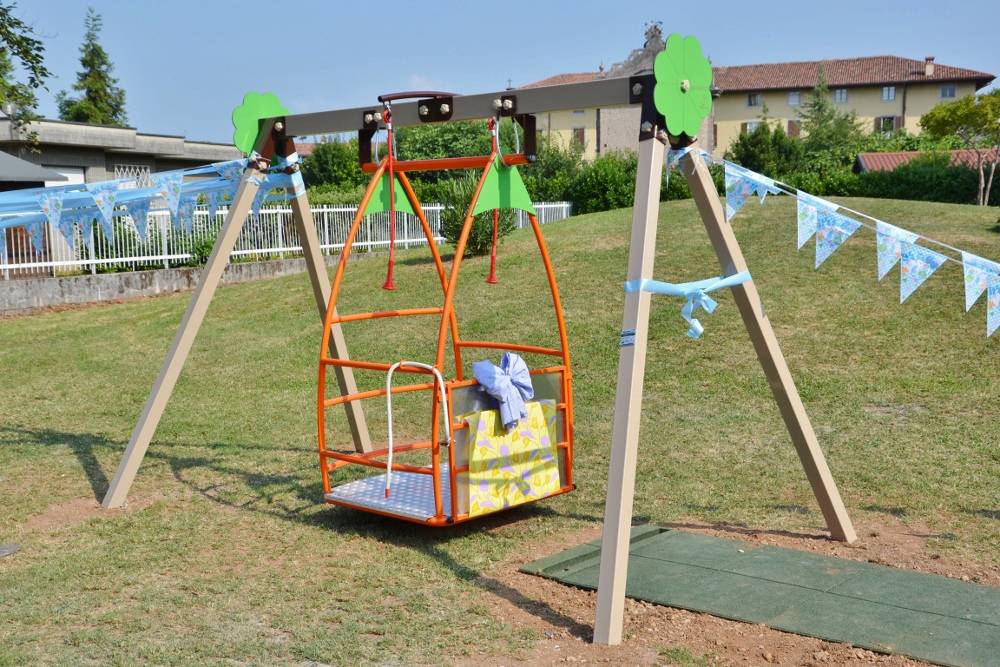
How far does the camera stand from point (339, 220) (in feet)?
68.4

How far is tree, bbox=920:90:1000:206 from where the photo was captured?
2844 cm

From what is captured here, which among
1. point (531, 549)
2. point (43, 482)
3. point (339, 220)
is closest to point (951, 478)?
point (531, 549)

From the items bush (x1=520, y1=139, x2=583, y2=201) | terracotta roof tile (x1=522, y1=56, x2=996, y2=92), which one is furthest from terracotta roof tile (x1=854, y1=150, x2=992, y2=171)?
terracotta roof tile (x1=522, y1=56, x2=996, y2=92)

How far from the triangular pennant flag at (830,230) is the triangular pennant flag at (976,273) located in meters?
0.59

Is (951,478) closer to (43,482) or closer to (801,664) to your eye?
(801,664)

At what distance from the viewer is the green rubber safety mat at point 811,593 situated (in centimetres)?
389

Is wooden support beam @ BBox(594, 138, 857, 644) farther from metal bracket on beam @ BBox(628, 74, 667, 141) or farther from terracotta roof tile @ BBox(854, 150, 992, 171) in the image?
terracotta roof tile @ BBox(854, 150, 992, 171)

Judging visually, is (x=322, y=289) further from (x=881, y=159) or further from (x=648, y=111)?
(x=881, y=159)

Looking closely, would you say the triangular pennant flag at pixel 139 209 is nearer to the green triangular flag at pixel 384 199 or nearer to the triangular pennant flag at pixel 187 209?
the triangular pennant flag at pixel 187 209

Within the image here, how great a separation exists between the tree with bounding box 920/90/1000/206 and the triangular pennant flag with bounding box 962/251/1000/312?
24.7 metres

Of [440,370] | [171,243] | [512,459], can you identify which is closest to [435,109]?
[440,370]

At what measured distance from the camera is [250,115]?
6.27 metres

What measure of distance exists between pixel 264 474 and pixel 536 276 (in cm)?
743

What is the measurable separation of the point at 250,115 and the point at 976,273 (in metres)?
4.51
